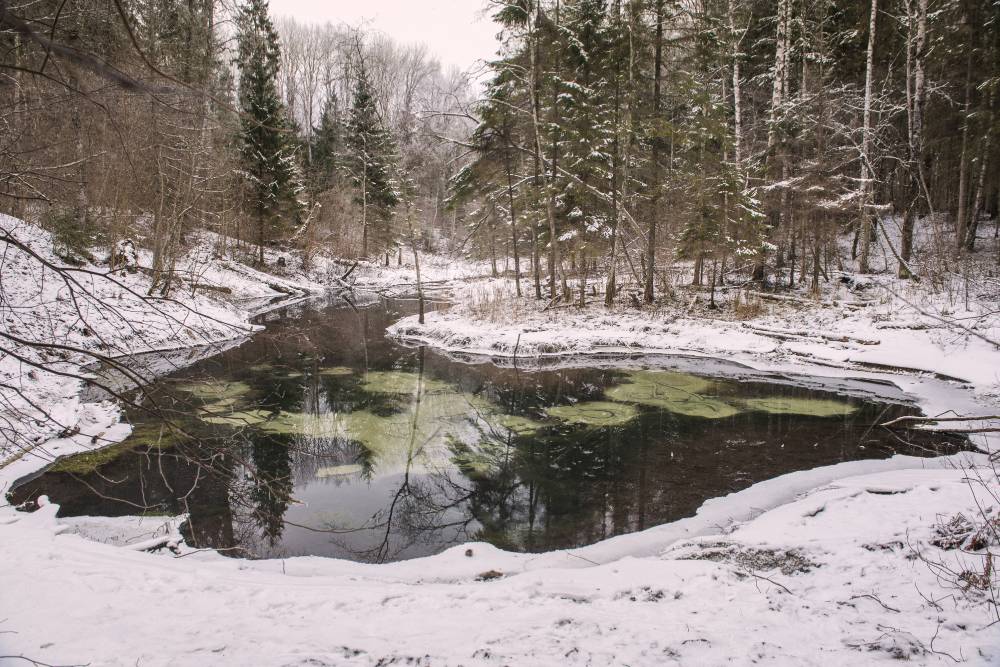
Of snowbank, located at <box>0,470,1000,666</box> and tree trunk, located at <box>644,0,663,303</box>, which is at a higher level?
tree trunk, located at <box>644,0,663,303</box>

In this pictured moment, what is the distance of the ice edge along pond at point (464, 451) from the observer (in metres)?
5.43

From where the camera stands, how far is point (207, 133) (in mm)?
14469

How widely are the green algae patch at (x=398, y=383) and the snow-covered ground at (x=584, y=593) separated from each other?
5635 millimetres

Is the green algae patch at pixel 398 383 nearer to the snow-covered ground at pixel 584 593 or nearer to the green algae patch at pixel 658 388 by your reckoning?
the green algae patch at pixel 658 388

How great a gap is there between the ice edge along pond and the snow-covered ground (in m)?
0.48

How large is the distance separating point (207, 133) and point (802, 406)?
53.7 ft

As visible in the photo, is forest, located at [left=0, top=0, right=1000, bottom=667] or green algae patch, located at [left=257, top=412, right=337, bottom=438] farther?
green algae patch, located at [left=257, top=412, right=337, bottom=438]

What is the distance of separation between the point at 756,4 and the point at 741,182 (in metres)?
11.1

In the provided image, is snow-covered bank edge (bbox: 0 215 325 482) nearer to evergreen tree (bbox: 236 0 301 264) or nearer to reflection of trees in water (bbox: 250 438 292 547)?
reflection of trees in water (bbox: 250 438 292 547)

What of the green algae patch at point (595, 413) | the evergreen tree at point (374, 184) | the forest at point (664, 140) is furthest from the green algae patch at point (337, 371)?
the evergreen tree at point (374, 184)

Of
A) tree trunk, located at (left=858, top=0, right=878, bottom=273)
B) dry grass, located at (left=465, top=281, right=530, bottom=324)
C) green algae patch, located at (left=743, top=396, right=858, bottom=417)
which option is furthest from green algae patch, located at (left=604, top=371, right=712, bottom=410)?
tree trunk, located at (left=858, top=0, right=878, bottom=273)

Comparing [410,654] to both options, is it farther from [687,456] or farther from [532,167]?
[532,167]

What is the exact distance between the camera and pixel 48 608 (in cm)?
336

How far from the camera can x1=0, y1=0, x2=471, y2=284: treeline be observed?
7.67 ft
